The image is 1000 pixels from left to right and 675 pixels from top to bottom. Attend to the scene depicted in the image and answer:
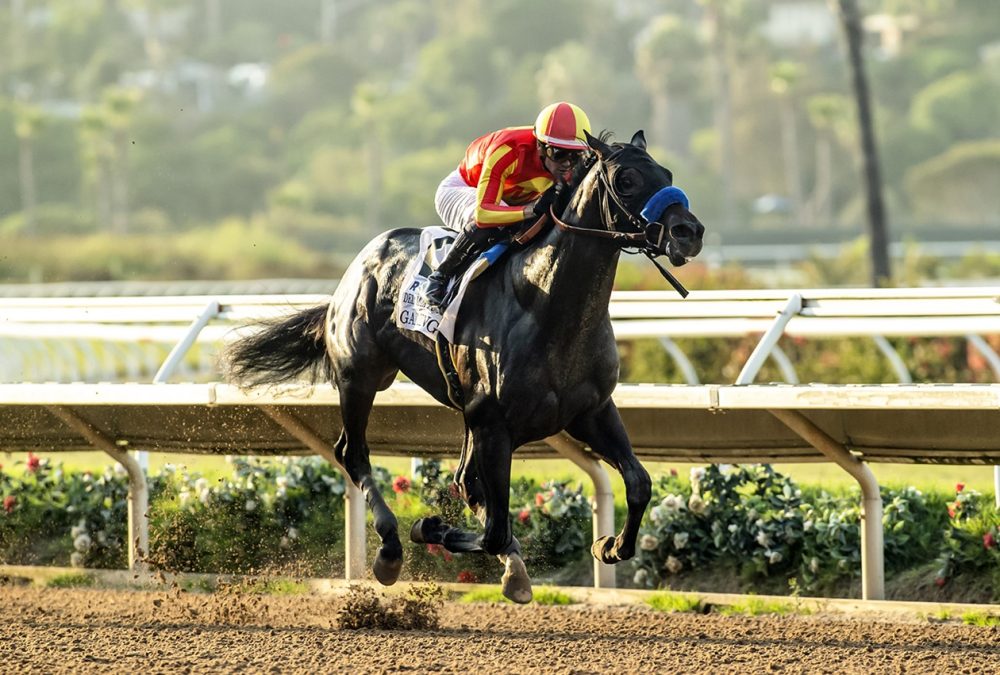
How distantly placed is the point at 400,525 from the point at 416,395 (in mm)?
1074

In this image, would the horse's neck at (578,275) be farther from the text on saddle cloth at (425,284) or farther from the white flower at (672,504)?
the white flower at (672,504)

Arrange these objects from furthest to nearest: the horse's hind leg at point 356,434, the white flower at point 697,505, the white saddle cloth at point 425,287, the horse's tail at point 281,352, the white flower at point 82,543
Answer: the white flower at point 82,543
the white flower at point 697,505
the horse's tail at point 281,352
the horse's hind leg at point 356,434
the white saddle cloth at point 425,287

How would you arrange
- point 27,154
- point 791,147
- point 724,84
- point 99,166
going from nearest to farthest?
point 99,166, point 27,154, point 724,84, point 791,147

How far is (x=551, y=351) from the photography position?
177 inches

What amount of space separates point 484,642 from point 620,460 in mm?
706

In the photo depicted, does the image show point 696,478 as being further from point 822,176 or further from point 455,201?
point 822,176

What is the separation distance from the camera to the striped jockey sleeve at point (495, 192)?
468 centimetres

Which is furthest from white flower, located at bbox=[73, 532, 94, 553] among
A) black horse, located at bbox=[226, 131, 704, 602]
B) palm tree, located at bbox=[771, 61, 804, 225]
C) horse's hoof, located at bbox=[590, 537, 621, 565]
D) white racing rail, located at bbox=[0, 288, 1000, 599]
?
palm tree, located at bbox=[771, 61, 804, 225]

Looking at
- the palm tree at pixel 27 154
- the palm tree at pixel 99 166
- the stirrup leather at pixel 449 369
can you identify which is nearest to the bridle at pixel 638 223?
the stirrup leather at pixel 449 369

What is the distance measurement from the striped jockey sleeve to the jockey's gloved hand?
46 mm

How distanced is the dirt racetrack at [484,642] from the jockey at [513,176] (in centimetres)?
104

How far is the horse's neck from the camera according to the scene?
4.46m

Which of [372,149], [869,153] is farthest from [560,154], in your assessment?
[372,149]

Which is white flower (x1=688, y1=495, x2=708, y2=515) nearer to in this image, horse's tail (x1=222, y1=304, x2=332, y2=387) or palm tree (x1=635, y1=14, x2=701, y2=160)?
horse's tail (x1=222, y1=304, x2=332, y2=387)
